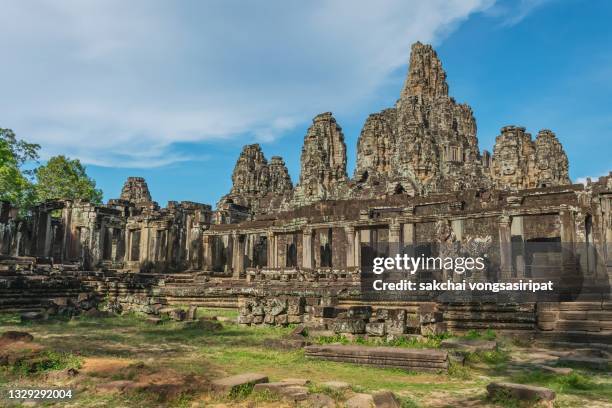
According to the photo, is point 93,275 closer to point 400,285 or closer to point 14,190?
point 400,285

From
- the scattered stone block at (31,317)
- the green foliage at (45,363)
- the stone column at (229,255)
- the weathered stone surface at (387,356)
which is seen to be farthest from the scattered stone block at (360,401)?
the stone column at (229,255)

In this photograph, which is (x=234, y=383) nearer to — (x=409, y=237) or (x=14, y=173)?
(x=409, y=237)

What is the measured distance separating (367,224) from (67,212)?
22.7 meters

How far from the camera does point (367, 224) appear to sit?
2642cm

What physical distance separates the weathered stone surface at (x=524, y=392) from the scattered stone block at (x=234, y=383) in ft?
10.0

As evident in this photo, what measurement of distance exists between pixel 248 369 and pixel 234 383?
2.10m

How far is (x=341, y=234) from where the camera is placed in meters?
34.2

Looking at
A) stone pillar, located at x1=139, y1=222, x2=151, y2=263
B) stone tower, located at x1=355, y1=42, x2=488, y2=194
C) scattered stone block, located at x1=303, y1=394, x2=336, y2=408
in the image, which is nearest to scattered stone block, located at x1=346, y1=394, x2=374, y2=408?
scattered stone block, located at x1=303, y1=394, x2=336, y2=408

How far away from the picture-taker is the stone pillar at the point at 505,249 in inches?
789

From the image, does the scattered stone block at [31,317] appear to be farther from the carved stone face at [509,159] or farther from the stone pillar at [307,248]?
the carved stone face at [509,159]

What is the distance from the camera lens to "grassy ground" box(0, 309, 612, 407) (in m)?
6.55

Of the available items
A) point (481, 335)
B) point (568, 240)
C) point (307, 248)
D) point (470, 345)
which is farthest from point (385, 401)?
point (307, 248)

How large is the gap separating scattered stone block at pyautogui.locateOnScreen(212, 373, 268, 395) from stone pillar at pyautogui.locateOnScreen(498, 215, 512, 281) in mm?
14874

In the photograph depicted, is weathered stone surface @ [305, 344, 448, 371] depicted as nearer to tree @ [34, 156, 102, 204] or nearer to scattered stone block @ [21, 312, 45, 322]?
scattered stone block @ [21, 312, 45, 322]
